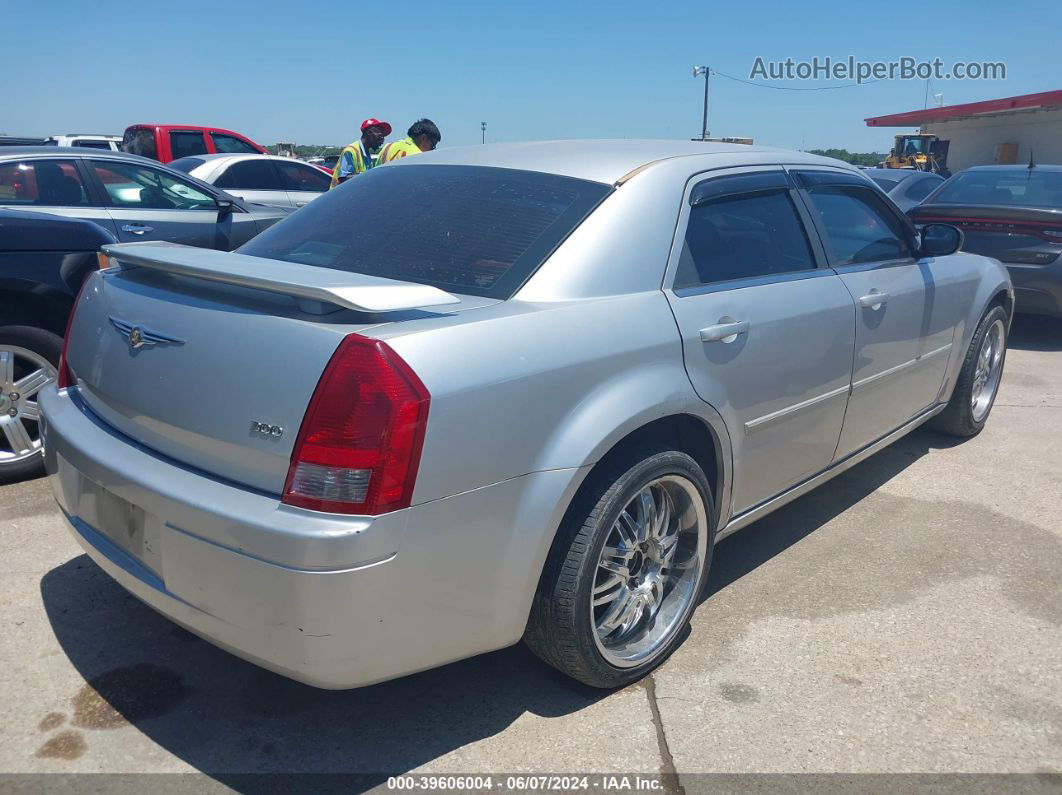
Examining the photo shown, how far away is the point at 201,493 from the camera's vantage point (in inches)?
85.0

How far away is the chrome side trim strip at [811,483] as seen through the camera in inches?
126

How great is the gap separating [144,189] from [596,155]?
451 cm

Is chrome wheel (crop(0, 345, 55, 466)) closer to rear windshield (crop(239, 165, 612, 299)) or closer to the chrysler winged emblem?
rear windshield (crop(239, 165, 612, 299))

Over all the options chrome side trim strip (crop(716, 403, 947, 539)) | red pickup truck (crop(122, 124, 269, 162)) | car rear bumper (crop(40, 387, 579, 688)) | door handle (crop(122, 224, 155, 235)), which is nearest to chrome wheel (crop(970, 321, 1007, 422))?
chrome side trim strip (crop(716, 403, 947, 539))

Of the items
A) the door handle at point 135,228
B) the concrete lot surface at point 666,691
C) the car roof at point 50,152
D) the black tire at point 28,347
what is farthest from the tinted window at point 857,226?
the car roof at point 50,152

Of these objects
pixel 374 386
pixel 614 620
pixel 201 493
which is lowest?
pixel 614 620

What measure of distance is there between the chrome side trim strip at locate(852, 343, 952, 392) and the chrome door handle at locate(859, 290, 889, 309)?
0.97 ft

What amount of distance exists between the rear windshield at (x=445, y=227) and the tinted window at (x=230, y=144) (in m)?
10.9

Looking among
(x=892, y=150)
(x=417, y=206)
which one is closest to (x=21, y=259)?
(x=417, y=206)

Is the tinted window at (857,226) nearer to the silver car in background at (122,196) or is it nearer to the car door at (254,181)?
the silver car in background at (122,196)

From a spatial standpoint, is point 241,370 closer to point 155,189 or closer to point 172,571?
point 172,571

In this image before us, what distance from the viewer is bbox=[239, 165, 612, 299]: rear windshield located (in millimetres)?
2637

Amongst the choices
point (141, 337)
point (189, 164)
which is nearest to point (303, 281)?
point (141, 337)

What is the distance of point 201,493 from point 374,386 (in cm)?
53
